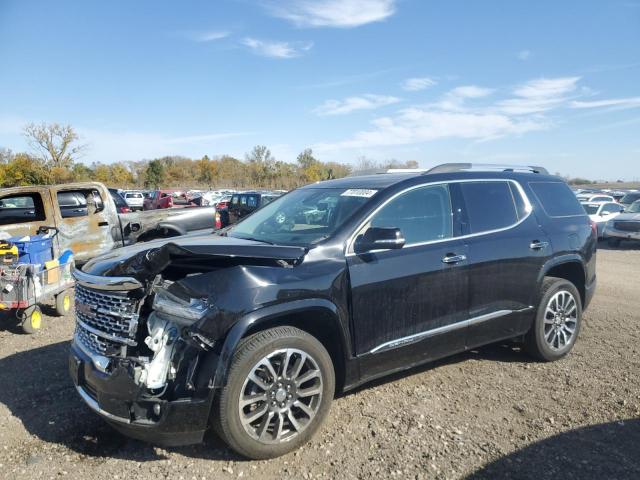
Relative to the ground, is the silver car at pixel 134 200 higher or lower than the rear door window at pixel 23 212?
lower

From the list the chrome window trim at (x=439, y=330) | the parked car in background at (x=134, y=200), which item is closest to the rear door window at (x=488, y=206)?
the chrome window trim at (x=439, y=330)

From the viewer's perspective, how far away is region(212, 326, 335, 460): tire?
292cm

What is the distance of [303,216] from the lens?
4.08 meters

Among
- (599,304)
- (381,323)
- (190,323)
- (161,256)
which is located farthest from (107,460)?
(599,304)

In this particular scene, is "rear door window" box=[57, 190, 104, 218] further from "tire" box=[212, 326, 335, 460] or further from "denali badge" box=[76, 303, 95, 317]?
"tire" box=[212, 326, 335, 460]

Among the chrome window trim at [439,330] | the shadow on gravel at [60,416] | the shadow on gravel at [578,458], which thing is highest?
the chrome window trim at [439,330]

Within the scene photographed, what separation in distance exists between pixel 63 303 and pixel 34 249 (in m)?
0.85

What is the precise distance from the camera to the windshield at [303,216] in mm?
3688

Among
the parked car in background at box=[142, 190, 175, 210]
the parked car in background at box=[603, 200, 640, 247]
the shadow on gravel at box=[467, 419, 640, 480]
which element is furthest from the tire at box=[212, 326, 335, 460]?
the parked car in background at box=[142, 190, 175, 210]

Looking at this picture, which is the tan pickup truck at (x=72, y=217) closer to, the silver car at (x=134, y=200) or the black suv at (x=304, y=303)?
the black suv at (x=304, y=303)

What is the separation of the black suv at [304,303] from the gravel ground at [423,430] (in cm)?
29

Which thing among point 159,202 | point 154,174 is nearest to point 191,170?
point 154,174

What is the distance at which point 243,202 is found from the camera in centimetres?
1911

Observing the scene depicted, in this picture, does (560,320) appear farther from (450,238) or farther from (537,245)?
(450,238)
